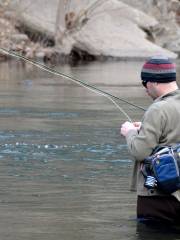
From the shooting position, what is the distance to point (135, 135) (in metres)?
7.85

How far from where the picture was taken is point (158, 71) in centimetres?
788

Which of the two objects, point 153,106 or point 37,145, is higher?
point 153,106

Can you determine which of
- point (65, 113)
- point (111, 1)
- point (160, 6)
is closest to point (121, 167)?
point (65, 113)

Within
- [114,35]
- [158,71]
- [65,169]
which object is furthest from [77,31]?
[158,71]

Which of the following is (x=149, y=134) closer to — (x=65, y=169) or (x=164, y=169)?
(x=164, y=169)

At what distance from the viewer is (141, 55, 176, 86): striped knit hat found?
787 cm

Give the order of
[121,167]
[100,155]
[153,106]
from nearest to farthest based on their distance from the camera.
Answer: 1. [153,106]
2. [121,167]
3. [100,155]

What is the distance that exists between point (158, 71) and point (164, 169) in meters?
0.80

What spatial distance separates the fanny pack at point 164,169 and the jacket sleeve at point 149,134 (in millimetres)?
64

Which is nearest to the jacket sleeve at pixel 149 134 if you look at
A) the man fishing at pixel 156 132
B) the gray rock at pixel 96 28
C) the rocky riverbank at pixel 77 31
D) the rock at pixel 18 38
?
the man fishing at pixel 156 132

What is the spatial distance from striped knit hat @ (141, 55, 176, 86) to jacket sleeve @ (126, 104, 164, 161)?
0.84 feet

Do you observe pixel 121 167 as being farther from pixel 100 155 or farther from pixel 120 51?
pixel 120 51

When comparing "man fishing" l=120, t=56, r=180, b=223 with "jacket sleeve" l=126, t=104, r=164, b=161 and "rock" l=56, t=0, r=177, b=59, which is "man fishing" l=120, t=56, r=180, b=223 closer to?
"jacket sleeve" l=126, t=104, r=164, b=161

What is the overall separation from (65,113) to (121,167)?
6343 millimetres
